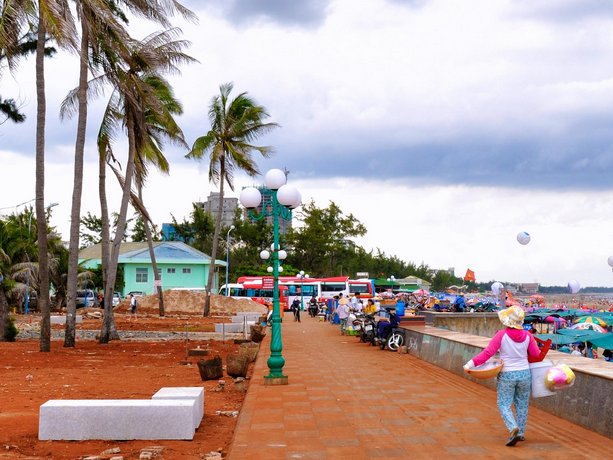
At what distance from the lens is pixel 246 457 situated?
7047 mm

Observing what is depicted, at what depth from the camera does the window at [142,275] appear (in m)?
65.2

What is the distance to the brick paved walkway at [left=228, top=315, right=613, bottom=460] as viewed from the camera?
287 inches

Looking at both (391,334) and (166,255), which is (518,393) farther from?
(166,255)

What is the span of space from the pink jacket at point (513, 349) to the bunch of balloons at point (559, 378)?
0.23 metres

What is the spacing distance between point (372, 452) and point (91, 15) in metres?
15.6

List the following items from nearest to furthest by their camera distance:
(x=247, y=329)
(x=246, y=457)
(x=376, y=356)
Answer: (x=246, y=457), (x=376, y=356), (x=247, y=329)

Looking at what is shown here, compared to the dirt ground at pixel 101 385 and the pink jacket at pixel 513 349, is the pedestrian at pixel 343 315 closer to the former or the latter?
the dirt ground at pixel 101 385

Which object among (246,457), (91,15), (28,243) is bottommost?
(246,457)

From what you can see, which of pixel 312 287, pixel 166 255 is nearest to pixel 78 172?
pixel 312 287

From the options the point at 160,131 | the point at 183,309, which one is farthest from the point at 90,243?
the point at 160,131

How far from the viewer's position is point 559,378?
7.48 meters

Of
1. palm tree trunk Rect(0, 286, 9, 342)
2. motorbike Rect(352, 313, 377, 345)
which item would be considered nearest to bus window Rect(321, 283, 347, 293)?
motorbike Rect(352, 313, 377, 345)

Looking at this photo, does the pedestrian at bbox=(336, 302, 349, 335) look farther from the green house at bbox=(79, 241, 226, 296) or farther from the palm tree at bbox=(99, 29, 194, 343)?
the green house at bbox=(79, 241, 226, 296)

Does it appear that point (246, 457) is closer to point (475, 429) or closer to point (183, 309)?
point (475, 429)
